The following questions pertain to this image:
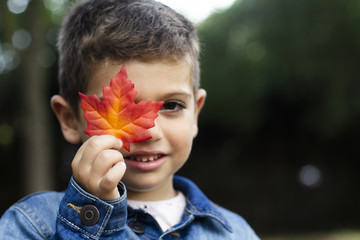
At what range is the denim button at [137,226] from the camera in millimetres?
1481

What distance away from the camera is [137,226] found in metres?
1.50

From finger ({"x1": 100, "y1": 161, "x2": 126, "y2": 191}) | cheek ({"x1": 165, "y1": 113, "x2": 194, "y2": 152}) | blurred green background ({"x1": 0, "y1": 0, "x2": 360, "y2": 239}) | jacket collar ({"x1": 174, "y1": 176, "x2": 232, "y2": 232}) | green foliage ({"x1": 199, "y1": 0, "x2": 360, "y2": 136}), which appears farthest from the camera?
green foliage ({"x1": 199, "y1": 0, "x2": 360, "y2": 136})

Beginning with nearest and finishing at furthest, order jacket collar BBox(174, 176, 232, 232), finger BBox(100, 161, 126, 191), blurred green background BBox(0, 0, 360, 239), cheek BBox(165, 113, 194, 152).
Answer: finger BBox(100, 161, 126, 191) → cheek BBox(165, 113, 194, 152) → jacket collar BBox(174, 176, 232, 232) → blurred green background BBox(0, 0, 360, 239)

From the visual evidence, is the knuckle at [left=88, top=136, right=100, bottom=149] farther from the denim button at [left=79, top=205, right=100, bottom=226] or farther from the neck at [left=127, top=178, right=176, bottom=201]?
the neck at [left=127, top=178, right=176, bottom=201]

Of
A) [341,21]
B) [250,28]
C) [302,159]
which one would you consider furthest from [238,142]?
[341,21]

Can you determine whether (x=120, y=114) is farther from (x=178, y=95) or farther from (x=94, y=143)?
(x=178, y=95)

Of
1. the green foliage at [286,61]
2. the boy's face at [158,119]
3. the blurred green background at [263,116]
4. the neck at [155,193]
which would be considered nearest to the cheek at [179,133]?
the boy's face at [158,119]

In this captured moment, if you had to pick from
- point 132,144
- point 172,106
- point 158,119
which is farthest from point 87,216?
point 172,106

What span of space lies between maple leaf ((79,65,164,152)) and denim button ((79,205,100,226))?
0.74ft

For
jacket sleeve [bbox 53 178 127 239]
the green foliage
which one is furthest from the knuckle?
the green foliage

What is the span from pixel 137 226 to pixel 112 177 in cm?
50

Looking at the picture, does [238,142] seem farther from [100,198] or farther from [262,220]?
[100,198]

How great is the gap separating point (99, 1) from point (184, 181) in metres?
1.00

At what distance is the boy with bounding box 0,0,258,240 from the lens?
Result: 1174 mm
